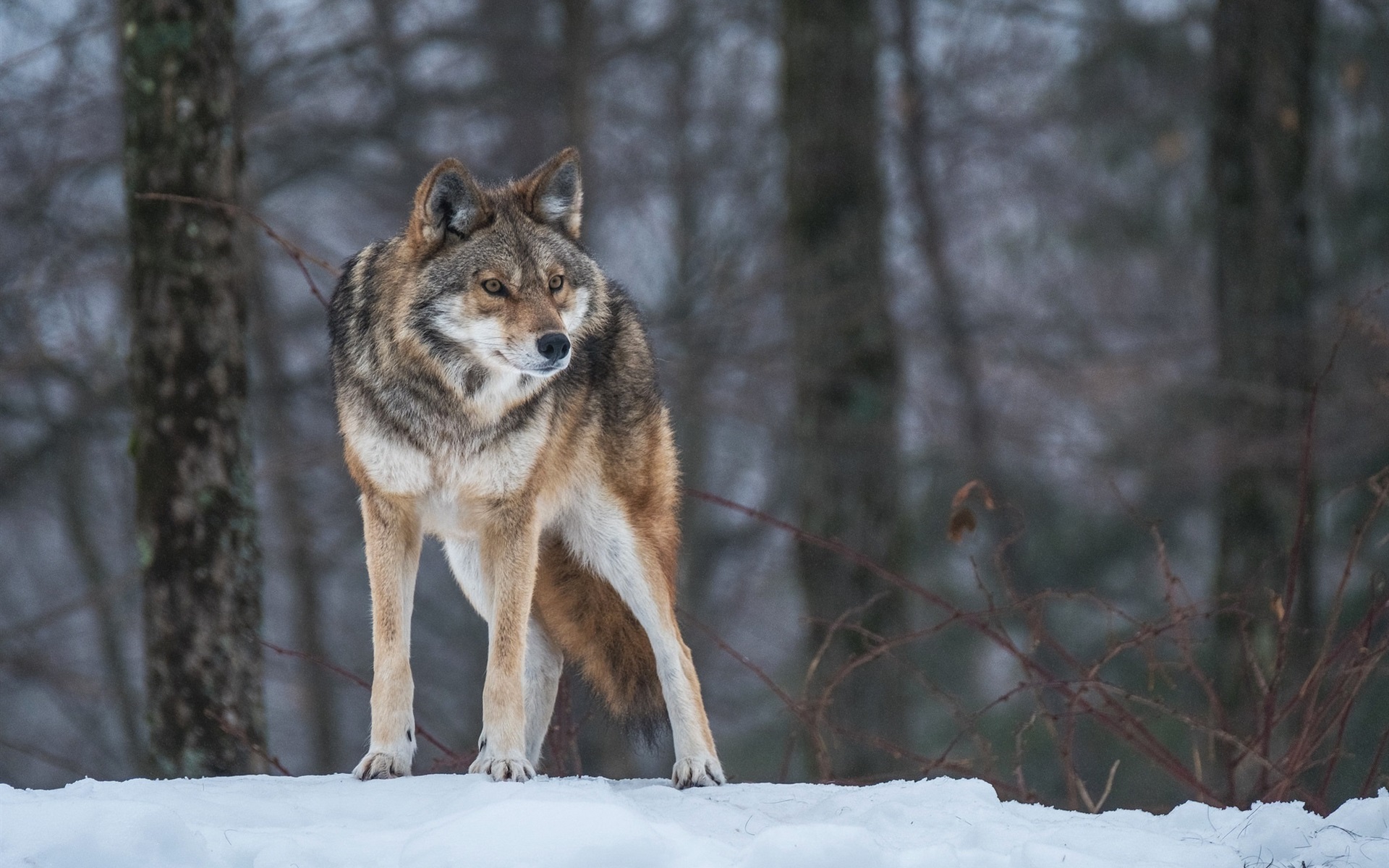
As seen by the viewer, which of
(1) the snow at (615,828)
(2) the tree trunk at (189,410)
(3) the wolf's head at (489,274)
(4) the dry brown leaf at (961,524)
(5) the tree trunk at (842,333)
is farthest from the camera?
(5) the tree trunk at (842,333)

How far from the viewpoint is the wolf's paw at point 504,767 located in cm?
414

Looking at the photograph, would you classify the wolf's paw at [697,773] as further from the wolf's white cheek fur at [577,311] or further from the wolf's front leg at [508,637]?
the wolf's white cheek fur at [577,311]

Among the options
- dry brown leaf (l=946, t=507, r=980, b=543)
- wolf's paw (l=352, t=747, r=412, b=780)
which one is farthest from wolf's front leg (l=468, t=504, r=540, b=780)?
dry brown leaf (l=946, t=507, r=980, b=543)

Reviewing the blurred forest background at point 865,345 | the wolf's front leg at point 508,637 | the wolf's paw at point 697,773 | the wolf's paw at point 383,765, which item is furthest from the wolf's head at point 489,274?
the wolf's paw at point 697,773

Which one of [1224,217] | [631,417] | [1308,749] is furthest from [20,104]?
[1308,749]

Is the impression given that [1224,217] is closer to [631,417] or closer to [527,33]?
[631,417]

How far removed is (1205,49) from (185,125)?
37.4ft

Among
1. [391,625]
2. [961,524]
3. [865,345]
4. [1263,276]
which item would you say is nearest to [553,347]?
[391,625]

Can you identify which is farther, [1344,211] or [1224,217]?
[1344,211]

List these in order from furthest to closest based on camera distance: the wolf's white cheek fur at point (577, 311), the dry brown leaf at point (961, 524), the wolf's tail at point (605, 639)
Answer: the wolf's tail at point (605, 639)
the dry brown leaf at point (961, 524)
the wolf's white cheek fur at point (577, 311)

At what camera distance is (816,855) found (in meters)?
2.97

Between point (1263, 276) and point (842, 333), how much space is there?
2852mm

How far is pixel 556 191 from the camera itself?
15.4 feet

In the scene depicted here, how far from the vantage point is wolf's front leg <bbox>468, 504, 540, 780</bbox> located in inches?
167
